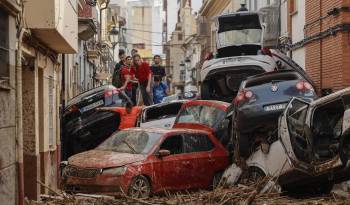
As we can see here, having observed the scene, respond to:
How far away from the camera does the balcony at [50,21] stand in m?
9.88

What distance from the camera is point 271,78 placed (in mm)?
13086

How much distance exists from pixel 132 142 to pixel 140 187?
1.40 metres

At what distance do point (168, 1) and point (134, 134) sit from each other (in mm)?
85288

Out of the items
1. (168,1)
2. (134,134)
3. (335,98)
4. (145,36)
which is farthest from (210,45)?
(145,36)

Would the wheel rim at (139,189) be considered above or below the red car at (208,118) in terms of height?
Answer: below

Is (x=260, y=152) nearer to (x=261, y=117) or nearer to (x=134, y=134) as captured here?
(x=261, y=117)

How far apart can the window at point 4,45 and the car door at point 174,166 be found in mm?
5081

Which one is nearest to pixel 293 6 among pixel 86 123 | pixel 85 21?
pixel 85 21

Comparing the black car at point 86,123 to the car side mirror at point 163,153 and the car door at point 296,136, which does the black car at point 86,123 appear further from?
Result: the car door at point 296,136

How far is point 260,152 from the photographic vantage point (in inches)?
473

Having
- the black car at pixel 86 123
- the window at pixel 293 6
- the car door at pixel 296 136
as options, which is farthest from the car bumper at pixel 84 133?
the window at pixel 293 6

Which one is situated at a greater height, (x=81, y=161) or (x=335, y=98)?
(x=335, y=98)

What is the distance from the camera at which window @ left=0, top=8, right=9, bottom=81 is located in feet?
26.2

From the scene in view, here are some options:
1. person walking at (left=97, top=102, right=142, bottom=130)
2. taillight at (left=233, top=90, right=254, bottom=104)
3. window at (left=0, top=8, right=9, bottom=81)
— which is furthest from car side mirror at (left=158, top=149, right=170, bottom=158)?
window at (left=0, top=8, right=9, bottom=81)
